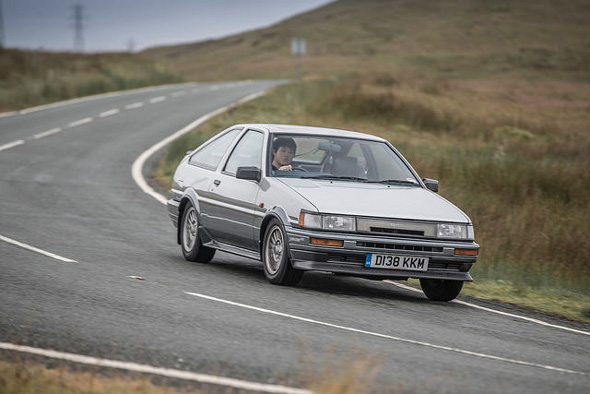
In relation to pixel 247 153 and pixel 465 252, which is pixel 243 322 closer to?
pixel 465 252

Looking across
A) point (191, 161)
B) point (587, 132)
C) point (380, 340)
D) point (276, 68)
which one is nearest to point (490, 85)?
point (587, 132)

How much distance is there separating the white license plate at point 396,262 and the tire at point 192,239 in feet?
8.35

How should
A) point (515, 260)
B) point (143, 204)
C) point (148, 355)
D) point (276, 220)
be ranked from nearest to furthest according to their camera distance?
point (148, 355), point (276, 220), point (515, 260), point (143, 204)

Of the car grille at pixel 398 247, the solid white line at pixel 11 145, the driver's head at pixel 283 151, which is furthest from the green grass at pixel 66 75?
the car grille at pixel 398 247

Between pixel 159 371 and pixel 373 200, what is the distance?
387 centimetres

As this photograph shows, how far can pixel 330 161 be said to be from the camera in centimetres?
1022

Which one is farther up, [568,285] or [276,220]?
[276,220]

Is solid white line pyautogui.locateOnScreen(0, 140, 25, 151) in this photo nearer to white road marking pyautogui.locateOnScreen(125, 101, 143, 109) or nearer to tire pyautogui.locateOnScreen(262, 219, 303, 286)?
white road marking pyautogui.locateOnScreen(125, 101, 143, 109)

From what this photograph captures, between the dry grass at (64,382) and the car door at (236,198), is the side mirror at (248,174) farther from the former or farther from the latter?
the dry grass at (64,382)

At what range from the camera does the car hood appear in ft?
29.5

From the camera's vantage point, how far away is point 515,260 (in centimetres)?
1250

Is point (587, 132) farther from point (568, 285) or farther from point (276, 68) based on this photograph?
point (276, 68)

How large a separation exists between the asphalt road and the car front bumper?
0.28 metres

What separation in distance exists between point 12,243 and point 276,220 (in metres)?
3.64
